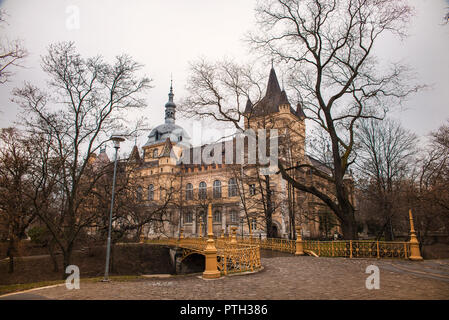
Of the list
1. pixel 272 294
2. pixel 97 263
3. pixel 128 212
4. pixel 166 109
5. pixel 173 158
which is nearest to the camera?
pixel 272 294

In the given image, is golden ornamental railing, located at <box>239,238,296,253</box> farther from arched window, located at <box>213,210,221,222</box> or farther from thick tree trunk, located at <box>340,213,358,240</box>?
arched window, located at <box>213,210,221,222</box>

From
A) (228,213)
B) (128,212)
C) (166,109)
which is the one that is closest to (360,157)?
(128,212)

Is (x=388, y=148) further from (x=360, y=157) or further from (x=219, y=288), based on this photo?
(x=219, y=288)

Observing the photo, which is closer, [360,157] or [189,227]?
[360,157]

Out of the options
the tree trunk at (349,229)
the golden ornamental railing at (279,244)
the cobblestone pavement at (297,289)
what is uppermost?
the tree trunk at (349,229)

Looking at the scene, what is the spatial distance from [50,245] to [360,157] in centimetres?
2641

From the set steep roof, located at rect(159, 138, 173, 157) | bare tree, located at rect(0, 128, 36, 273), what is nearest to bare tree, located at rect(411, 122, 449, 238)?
bare tree, located at rect(0, 128, 36, 273)

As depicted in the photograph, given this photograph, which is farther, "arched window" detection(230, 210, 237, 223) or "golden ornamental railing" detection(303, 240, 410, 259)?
"arched window" detection(230, 210, 237, 223)

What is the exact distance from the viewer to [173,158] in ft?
174

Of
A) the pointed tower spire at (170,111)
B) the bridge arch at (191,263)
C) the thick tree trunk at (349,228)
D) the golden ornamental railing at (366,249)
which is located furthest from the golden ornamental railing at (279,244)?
the pointed tower spire at (170,111)

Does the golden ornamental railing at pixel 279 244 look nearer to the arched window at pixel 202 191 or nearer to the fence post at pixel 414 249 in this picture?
the fence post at pixel 414 249

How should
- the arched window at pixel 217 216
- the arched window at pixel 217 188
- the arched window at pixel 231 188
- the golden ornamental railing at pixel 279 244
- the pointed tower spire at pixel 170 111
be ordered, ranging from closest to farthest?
the golden ornamental railing at pixel 279 244 < the arched window at pixel 231 188 < the arched window at pixel 217 216 < the arched window at pixel 217 188 < the pointed tower spire at pixel 170 111

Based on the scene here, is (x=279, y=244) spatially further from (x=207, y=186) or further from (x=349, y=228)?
(x=207, y=186)

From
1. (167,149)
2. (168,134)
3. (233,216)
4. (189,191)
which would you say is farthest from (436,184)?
(168,134)
